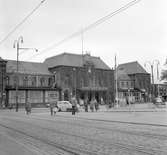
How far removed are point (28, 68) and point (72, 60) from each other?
1226 cm

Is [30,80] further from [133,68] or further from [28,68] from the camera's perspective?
[133,68]

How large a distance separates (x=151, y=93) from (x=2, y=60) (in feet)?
178

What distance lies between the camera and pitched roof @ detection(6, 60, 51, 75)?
68675 millimetres

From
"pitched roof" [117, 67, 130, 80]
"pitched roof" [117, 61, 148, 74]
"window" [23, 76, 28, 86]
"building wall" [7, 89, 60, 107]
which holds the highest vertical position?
"pitched roof" [117, 61, 148, 74]

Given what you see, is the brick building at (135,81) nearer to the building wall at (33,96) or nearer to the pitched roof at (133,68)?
the pitched roof at (133,68)

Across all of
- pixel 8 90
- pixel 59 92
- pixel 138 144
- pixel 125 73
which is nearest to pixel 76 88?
pixel 59 92

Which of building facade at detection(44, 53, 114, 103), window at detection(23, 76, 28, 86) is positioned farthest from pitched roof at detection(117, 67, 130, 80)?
window at detection(23, 76, 28, 86)

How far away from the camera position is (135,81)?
94.2 m

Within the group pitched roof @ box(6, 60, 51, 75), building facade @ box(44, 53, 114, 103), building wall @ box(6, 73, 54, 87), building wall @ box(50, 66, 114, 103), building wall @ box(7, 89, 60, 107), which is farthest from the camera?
building facade @ box(44, 53, 114, 103)

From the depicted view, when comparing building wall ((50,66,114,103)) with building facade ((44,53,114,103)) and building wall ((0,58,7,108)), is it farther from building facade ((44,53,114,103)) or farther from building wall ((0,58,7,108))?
building wall ((0,58,7,108))

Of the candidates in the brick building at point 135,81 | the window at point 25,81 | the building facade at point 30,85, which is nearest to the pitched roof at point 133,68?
the brick building at point 135,81

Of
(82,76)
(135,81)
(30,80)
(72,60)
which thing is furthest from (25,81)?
(135,81)

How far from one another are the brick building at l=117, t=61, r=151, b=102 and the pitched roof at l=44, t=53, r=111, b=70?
9803 millimetres

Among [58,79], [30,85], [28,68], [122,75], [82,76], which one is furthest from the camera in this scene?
[122,75]
